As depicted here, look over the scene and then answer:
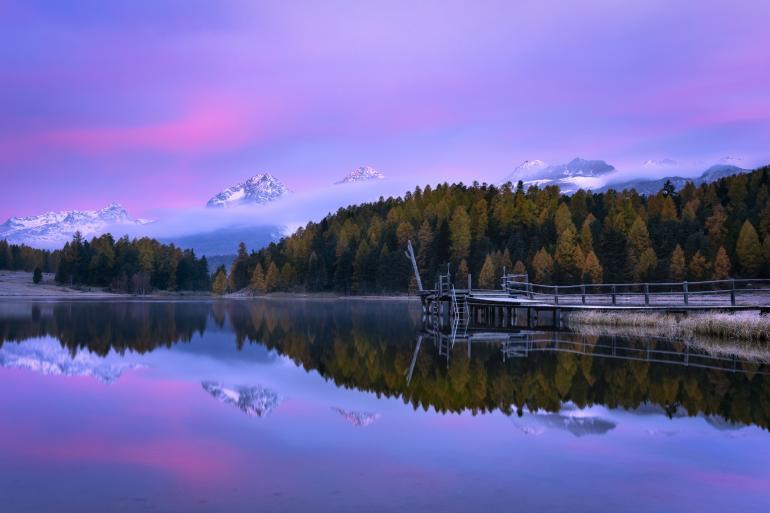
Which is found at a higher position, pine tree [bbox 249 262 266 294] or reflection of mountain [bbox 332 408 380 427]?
pine tree [bbox 249 262 266 294]

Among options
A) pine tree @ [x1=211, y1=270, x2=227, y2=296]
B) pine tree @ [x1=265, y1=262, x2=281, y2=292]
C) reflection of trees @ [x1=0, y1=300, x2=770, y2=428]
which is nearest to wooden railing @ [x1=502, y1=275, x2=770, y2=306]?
reflection of trees @ [x1=0, y1=300, x2=770, y2=428]

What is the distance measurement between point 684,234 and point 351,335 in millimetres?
94773

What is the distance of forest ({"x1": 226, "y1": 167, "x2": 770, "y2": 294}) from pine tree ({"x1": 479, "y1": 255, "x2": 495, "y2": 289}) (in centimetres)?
17

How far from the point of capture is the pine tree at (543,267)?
4532 inches

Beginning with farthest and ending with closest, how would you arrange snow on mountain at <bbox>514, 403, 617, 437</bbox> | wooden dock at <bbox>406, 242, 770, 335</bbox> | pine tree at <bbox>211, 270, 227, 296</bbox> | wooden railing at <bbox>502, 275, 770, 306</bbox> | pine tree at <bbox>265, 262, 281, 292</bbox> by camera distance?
pine tree at <bbox>211, 270, 227, 296</bbox> < pine tree at <bbox>265, 262, 281, 292</bbox> < wooden railing at <bbox>502, 275, 770, 306</bbox> < wooden dock at <bbox>406, 242, 770, 335</bbox> < snow on mountain at <bbox>514, 403, 617, 437</bbox>

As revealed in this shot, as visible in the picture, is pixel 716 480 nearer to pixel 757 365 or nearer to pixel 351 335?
pixel 757 365

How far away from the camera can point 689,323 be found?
3844cm

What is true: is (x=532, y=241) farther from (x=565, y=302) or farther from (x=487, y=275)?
(x=565, y=302)

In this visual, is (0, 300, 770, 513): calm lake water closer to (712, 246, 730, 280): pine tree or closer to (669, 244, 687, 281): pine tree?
(712, 246, 730, 280): pine tree

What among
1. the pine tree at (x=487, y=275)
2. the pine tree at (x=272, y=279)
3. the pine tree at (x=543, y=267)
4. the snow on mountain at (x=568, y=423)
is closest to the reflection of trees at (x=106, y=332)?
the snow on mountain at (x=568, y=423)

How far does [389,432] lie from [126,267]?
173 m

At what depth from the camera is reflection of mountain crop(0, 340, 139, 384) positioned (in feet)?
84.2

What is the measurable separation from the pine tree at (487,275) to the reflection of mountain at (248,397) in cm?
9522

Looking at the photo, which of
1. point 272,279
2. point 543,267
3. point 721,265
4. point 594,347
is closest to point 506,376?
point 594,347
